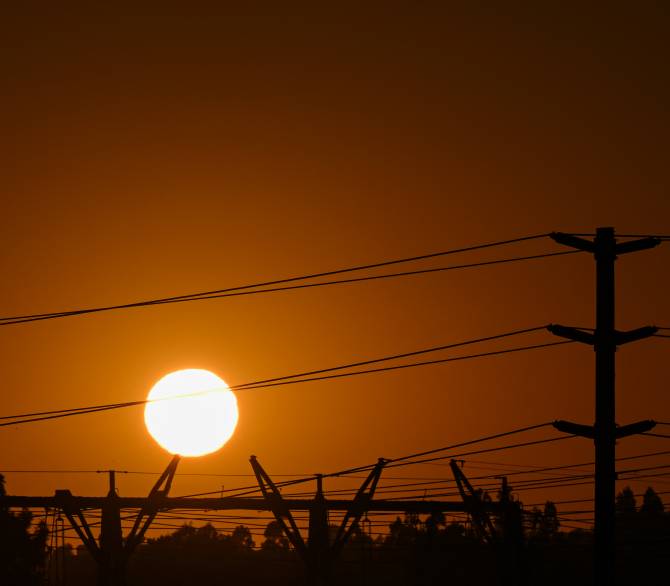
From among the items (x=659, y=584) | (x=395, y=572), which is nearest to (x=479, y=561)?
(x=395, y=572)

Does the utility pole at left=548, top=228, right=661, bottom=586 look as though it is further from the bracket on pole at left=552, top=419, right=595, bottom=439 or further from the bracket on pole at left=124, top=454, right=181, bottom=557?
the bracket on pole at left=124, top=454, right=181, bottom=557

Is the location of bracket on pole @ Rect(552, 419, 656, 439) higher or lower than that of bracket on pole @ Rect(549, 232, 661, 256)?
lower

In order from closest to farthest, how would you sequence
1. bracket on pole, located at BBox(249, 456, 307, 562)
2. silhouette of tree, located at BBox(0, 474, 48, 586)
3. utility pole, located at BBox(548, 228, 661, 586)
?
utility pole, located at BBox(548, 228, 661, 586) < bracket on pole, located at BBox(249, 456, 307, 562) < silhouette of tree, located at BBox(0, 474, 48, 586)

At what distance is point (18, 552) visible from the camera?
8081cm

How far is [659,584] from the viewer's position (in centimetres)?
10962

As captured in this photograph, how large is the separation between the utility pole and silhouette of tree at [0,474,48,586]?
5850 cm

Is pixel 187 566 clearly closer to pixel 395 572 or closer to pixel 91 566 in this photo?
pixel 395 572

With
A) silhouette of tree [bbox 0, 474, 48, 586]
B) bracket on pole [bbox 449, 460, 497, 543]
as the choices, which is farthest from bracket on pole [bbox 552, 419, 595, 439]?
silhouette of tree [bbox 0, 474, 48, 586]

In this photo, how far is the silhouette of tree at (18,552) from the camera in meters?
77.4

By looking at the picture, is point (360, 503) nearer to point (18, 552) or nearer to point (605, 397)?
point (605, 397)

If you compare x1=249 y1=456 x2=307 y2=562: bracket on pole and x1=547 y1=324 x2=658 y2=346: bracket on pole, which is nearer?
x1=547 y1=324 x2=658 y2=346: bracket on pole

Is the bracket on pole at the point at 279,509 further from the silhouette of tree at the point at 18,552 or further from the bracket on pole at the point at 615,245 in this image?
the silhouette of tree at the point at 18,552

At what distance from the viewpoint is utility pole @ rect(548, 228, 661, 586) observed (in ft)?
74.1

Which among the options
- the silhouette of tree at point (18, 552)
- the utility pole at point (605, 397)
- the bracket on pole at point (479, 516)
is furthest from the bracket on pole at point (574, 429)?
the silhouette of tree at point (18, 552)
